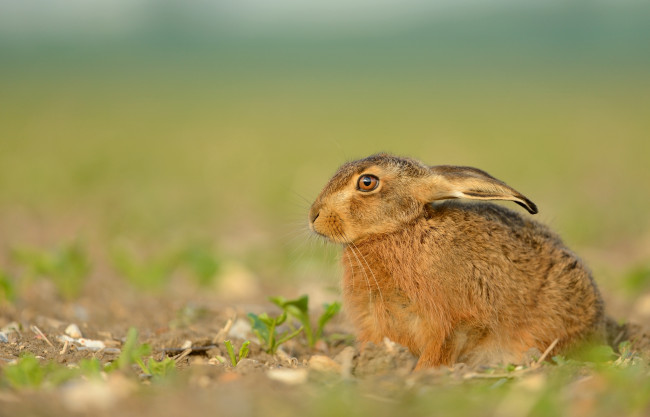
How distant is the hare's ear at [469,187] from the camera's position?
513cm

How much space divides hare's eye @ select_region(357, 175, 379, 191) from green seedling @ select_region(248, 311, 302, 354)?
3.20 feet

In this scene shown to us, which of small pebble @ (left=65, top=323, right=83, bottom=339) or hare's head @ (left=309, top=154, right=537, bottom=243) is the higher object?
hare's head @ (left=309, top=154, right=537, bottom=243)

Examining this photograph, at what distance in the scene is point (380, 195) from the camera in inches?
217

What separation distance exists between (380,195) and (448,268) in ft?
2.28

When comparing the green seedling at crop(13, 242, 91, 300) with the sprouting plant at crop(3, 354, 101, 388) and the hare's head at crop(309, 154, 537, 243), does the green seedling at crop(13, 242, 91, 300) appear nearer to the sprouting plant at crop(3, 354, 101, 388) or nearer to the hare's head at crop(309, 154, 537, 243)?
the hare's head at crop(309, 154, 537, 243)

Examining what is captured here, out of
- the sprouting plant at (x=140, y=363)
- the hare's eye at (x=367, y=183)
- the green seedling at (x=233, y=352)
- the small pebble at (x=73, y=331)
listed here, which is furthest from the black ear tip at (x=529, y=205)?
the small pebble at (x=73, y=331)

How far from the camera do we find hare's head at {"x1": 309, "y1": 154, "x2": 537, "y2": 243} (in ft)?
17.9

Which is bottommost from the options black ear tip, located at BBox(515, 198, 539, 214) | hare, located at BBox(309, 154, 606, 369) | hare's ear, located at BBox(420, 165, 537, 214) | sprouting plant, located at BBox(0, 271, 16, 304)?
sprouting plant, located at BBox(0, 271, 16, 304)

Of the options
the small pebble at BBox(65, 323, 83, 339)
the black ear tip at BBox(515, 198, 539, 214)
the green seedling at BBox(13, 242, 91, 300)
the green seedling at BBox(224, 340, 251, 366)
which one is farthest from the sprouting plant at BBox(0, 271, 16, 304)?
the black ear tip at BBox(515, 198, 539, 214)

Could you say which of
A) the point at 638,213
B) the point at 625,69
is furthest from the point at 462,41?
the point at 638,213

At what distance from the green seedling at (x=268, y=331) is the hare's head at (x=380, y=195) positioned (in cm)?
66

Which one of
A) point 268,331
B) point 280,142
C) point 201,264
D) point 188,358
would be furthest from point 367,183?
point 280,142

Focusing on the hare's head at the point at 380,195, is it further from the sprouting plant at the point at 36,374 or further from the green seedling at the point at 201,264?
the green seedling at the point at 201,264

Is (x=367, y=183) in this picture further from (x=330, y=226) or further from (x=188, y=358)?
(x=188, y=358)
